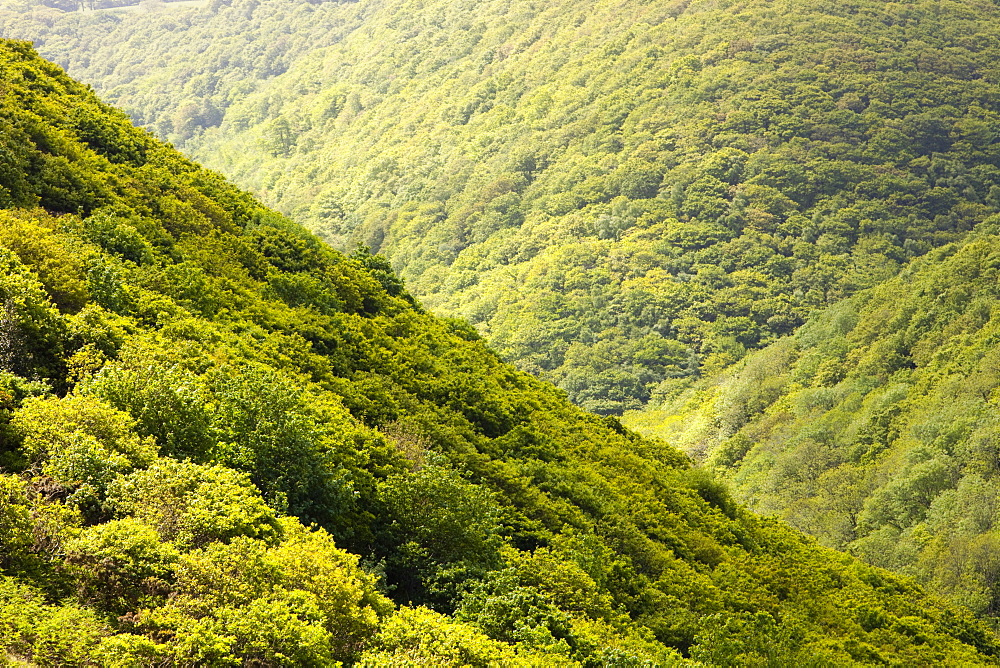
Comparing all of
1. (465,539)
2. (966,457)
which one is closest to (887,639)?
(465,539)

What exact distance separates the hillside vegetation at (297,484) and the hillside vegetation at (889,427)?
3155 cm

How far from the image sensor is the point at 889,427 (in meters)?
112

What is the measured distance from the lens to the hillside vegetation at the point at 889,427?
85062 millimetres

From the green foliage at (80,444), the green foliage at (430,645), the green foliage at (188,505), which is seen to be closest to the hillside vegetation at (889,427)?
the green foliage at (430,645)

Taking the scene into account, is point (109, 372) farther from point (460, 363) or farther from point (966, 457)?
point (966, 457)

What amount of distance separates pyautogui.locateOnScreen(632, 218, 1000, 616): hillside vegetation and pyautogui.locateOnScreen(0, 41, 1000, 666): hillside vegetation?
103 ft

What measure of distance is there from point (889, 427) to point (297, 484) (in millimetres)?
101187

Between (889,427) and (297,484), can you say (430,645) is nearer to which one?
(297,484)

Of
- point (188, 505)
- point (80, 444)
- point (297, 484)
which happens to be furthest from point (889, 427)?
point (80, 444)

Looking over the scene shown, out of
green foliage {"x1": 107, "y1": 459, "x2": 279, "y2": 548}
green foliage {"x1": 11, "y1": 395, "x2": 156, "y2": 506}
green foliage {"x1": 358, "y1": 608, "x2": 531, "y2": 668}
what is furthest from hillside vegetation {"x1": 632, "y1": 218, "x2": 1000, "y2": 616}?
→ green foliage {"x1": 11, "y1": 395, "x2": 156, "y2": 506}

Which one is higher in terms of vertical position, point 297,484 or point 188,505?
Result: point 297,484

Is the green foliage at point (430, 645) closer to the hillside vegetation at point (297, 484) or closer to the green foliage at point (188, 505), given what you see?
the hillside vegetation at point (297, 484)

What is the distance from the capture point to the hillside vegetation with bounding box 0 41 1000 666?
1686cm

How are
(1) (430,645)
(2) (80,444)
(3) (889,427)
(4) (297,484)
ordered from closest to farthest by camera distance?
(1) (430,645) < (2) (80,444) < (4) (297,484) < (3) (889,427)
